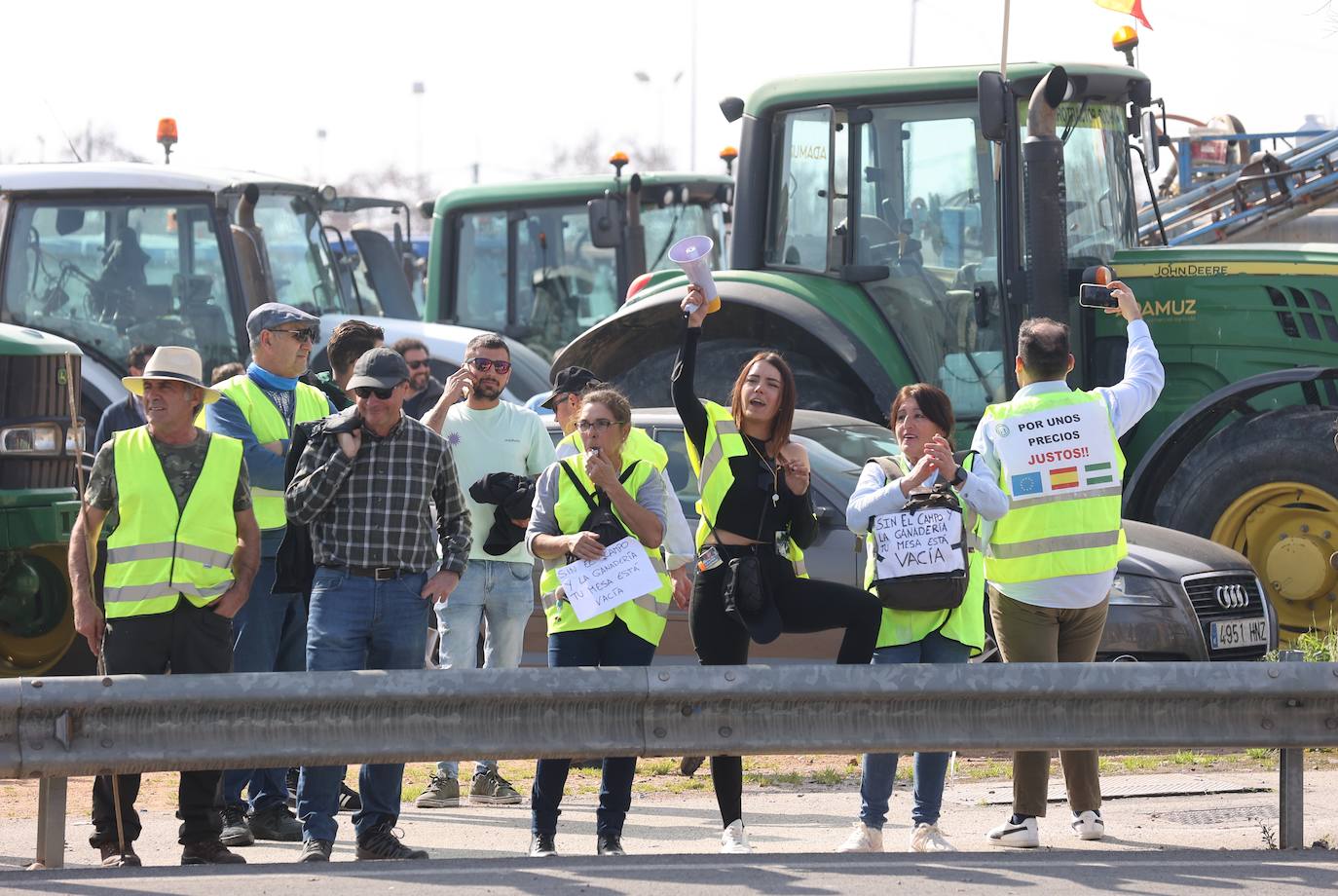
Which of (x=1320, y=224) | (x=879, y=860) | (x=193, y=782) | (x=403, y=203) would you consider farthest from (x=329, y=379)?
(x=1320, y=224)

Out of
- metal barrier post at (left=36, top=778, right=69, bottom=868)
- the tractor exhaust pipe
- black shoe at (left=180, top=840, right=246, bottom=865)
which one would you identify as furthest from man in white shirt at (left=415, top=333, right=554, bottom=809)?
the tractor exhaust pipe

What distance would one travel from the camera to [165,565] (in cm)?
646

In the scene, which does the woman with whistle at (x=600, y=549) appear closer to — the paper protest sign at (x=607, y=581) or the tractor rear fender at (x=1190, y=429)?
the paper protest sign at (x=607, y=581)

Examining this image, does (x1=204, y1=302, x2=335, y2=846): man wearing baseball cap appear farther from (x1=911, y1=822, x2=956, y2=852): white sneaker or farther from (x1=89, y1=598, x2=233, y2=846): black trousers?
(x1=911, y1=822, x2=956, y2=852): white sneaker

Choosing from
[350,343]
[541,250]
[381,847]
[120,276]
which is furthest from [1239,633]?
[541,250]

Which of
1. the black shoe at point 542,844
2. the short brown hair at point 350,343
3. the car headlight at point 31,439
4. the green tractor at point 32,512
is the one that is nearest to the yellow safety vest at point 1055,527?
the black shoe at point 542,844

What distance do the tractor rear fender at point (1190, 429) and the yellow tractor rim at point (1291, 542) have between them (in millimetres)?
413

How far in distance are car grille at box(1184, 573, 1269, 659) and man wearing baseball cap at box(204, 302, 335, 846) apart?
3.93 meters

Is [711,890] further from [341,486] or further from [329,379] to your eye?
[329,379]

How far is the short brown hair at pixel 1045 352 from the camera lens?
Result: 6820 millimetres

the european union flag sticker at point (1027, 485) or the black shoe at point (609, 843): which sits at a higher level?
the european union flag sticker at point (1027, 485)

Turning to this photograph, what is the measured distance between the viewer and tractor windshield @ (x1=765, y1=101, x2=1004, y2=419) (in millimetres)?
10797

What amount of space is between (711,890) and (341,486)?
6.04 ft

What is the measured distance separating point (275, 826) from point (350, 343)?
1.83 meters
